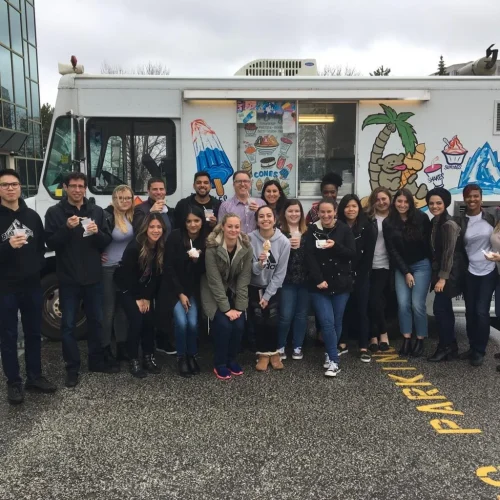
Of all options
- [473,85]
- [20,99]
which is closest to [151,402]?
[473,85]

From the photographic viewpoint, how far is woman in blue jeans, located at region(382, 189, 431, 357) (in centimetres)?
478

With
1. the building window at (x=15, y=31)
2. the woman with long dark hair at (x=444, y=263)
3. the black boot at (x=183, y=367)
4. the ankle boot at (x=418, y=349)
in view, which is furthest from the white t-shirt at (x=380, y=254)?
the building window at (x=15, y=31)

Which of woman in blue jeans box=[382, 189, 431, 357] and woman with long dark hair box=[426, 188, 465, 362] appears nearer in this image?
woman with long dark hair box=[426, 188, 465, 362]

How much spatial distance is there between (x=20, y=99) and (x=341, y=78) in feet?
64.7

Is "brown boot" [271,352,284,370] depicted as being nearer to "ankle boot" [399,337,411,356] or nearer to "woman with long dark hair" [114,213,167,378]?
"woman with long dark hair" [114,213,167,378]

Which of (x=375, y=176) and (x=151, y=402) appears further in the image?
(x=375, y=176)

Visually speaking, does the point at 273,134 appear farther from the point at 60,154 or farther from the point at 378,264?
the point at 60,154

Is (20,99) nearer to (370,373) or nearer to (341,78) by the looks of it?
(341,78)

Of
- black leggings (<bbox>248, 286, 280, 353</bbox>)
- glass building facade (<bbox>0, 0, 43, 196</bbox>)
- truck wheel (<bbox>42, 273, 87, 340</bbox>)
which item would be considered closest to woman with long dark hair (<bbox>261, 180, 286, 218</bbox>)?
black leggings (<bbox>248, 286, 280, 353</bbox>)

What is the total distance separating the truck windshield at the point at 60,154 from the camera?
5145mm

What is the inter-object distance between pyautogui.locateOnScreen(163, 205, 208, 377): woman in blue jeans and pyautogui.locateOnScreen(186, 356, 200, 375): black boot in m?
0.01

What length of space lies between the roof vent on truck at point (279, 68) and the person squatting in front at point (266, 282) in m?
1.84

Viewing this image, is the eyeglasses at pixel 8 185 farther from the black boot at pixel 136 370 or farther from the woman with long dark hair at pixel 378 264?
the woman with long dark hair at pixel 378 264

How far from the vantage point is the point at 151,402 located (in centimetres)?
397
